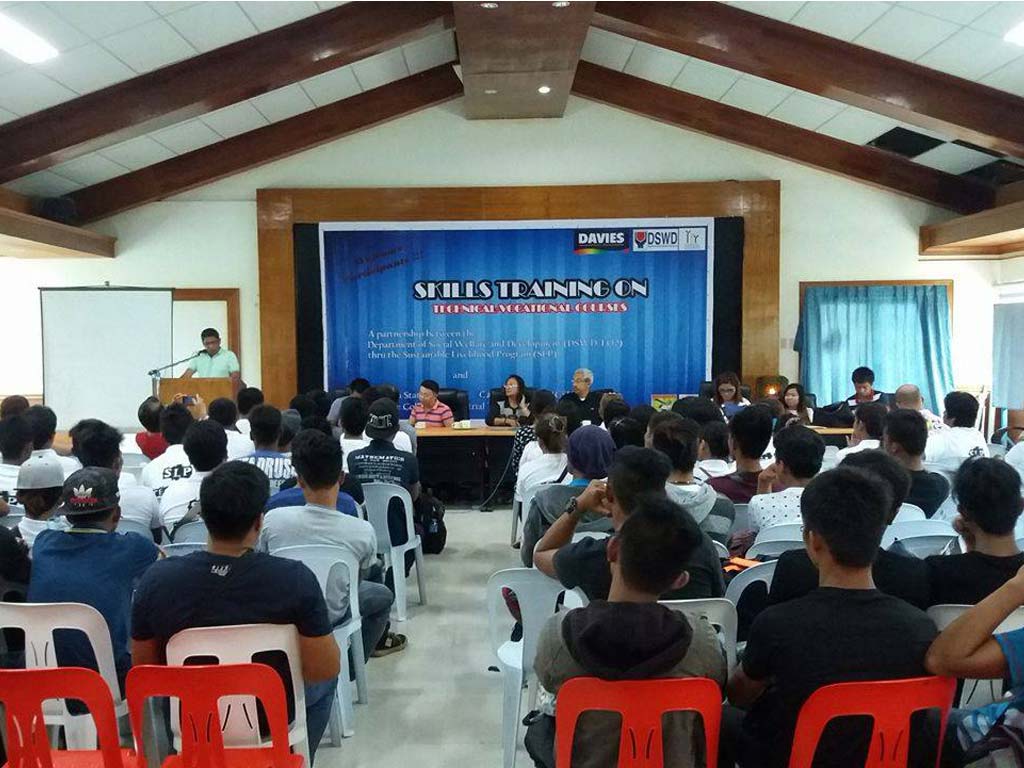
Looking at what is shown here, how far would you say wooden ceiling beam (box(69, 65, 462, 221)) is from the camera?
7.98 meters

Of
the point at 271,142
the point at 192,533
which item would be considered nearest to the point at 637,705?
the point at 192,533

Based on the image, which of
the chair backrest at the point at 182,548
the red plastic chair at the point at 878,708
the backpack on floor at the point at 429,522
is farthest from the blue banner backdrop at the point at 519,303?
the red plastic chair at the point at 878,708

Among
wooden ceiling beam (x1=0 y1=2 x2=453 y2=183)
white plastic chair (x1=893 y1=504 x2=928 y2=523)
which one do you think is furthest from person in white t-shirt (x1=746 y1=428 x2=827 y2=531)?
wooden ceiling beam (x1=0 y1=2 x2=453 y2=183)

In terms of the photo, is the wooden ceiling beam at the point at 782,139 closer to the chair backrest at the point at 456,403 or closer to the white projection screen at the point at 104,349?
the chair backrest at the point at 456,403

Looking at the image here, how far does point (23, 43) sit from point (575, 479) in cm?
472

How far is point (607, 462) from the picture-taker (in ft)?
9.07

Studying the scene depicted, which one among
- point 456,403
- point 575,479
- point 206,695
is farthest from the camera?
point 456,403

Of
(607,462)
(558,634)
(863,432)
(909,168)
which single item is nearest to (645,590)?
(558,634)

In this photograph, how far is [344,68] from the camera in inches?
278

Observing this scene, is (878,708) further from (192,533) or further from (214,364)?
(214,364)

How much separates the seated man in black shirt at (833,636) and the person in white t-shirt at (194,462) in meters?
2.24

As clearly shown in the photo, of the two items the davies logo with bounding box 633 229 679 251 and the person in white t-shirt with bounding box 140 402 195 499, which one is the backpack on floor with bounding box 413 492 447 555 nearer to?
the person in white t-shirt with bounding box 140 402 195 499

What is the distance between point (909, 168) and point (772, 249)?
63.4 inches

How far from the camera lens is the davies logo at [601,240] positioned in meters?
8.22
